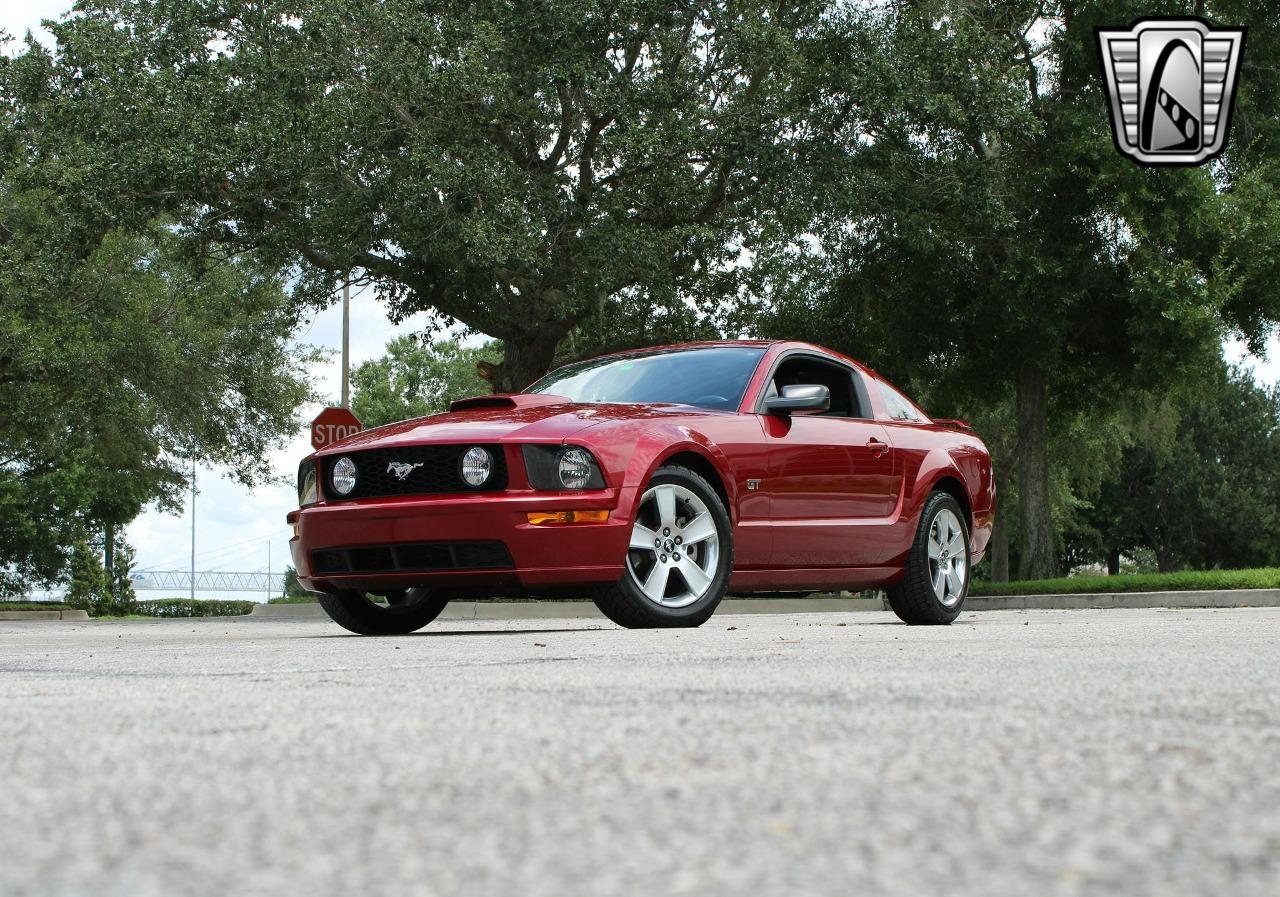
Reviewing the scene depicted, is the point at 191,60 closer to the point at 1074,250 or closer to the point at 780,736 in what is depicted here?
the point at 1074,250

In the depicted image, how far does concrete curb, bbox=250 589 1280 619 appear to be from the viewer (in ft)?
63.6

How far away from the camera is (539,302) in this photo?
925 inches

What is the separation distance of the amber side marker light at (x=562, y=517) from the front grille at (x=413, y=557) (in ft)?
0.71

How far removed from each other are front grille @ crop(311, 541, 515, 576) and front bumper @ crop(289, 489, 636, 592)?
3cm

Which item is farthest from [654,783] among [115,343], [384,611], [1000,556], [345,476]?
[1000,556]

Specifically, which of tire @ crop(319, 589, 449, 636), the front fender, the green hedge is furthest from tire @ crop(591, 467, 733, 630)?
the green hedge

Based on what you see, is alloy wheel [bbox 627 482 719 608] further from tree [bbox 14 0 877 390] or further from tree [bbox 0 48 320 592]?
tree [bbox 0 48 320 592]

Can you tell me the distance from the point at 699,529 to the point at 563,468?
85cm

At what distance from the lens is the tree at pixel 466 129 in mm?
20234

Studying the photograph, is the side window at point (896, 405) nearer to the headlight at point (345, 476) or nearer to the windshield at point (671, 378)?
the windshield at point (671, 378)

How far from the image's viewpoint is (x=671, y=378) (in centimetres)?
887

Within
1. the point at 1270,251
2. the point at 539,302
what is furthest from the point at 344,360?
the point at 1270,251

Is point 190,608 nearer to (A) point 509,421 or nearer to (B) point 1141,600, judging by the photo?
(B) point 1141,600

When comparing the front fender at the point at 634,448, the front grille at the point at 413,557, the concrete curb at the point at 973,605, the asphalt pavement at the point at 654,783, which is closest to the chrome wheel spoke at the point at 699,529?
the front fender at the point at 634,448
